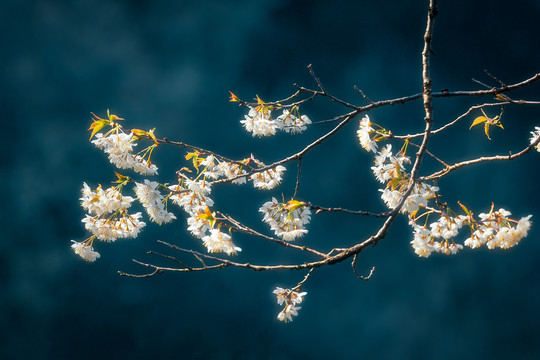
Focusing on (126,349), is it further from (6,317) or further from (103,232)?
(103,232)

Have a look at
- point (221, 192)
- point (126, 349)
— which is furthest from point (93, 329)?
point (221, 192)

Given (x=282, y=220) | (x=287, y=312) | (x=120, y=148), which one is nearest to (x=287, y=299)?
(x=287, y=312)

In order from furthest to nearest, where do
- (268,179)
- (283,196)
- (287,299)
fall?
(268,179) < (287,299) < (283,196)

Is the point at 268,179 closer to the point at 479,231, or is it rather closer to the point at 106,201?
the point at 106,201

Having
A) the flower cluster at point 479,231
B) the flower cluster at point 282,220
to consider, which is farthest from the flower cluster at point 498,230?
the flower cluster at point 282,220

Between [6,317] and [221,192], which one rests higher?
[221,192]

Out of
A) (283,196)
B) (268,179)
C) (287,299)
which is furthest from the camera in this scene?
(268,179)

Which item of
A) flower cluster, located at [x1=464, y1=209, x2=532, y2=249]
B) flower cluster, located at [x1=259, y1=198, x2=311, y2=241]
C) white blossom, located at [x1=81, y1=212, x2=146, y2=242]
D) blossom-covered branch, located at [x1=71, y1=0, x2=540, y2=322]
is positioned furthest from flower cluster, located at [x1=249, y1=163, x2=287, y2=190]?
flower cluster, located at [x1=464, y1=209, x2=532, y2=249]
